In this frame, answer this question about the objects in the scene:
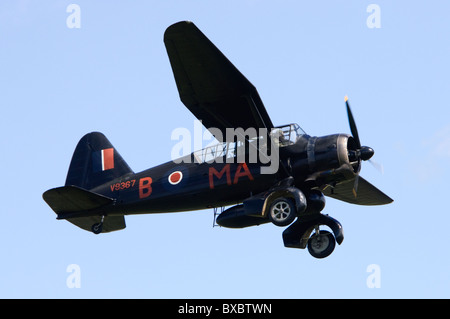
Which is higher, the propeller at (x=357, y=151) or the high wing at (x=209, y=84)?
the high wing at (x=209, y=84)

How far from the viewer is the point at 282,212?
1927 centimetres

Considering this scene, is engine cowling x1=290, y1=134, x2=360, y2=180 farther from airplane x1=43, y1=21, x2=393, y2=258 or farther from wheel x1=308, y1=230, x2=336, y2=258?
wheel x1=308, y1=230, x2=336, y2=258

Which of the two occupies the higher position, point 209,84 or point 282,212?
point 209,84

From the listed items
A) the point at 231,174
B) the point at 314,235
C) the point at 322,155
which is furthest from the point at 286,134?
the point at 314,235

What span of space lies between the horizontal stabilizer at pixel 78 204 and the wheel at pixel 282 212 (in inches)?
192

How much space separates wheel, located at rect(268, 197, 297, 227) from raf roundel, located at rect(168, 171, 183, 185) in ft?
9.18

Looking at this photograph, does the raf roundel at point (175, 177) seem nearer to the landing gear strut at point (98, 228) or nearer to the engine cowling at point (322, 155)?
Answer: the landing gear strut at point (98, 228)

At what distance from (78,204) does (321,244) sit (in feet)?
21.4

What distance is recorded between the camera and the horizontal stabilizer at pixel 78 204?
21312mm

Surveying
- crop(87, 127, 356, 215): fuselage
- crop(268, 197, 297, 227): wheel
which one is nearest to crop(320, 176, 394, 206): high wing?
crop(87, 127, 356, 215): fuselage

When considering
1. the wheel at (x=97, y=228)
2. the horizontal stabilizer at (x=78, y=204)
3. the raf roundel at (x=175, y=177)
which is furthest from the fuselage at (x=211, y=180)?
the wheel at (x=97, y=228)

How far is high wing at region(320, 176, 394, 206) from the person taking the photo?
22.6 m

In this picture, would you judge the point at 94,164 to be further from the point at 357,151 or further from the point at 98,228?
the point at 357,151

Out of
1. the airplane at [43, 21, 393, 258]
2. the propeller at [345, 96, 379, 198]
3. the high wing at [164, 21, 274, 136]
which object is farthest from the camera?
the propeller at [345, 96, 379, 198]
